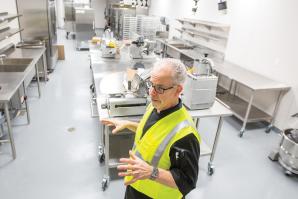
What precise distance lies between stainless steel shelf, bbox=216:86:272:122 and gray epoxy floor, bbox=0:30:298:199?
225 mm

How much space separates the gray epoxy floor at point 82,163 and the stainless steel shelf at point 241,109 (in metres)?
0.22

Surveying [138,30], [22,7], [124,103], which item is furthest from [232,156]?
[22,7]

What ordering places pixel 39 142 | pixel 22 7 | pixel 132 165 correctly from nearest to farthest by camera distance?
pixel 132 165
pixel 39 142
pixel 22 7

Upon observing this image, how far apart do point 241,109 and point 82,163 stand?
2683 millimetres

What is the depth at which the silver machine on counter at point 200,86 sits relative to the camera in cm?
225

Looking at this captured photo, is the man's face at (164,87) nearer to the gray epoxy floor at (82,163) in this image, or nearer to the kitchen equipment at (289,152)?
the gray epoxy floor at (82,163)

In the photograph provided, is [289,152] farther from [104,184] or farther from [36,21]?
[36,21]

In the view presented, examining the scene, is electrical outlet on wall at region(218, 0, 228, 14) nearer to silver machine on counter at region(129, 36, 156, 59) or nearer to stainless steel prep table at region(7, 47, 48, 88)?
silver machine on counter at region(129, 36, 156, 59)

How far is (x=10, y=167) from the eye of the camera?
256 centimetres

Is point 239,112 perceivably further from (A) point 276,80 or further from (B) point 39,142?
(B) point 39,142

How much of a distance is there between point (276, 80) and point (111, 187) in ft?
9.64

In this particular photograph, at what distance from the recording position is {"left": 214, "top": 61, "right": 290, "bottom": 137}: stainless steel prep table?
336 centimetres

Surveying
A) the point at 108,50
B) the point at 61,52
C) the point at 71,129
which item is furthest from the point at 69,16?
the point at 71,129

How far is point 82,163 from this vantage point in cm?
271
